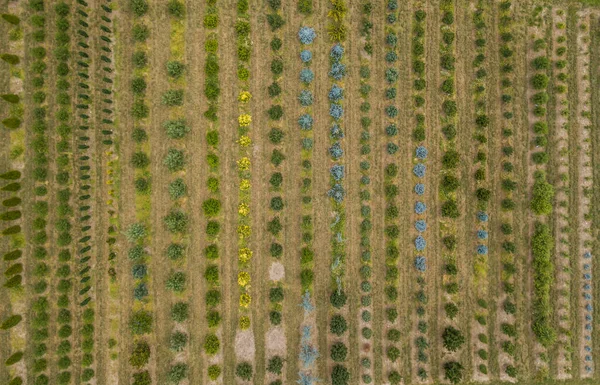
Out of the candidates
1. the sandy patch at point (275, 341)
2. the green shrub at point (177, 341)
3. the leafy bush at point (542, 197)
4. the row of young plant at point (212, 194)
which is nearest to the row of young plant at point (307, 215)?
the sandy patch at point (275, 341)

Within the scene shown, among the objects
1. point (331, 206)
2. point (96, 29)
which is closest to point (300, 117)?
point (331, 206)

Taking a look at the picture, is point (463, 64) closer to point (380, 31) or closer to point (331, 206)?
point (380, 31)

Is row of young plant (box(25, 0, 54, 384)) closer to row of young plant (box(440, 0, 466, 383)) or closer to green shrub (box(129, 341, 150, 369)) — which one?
green shrub (box(129, 341, 150, 369))

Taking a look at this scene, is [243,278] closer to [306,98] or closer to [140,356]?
[140,356]

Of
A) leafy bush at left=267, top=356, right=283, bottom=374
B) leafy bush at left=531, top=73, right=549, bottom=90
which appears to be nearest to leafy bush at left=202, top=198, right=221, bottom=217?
leafy bush at left=267, top=356, right=283, bottom=374

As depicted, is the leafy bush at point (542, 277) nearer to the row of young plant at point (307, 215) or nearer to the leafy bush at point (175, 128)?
the row of young plant at point (307, 215)

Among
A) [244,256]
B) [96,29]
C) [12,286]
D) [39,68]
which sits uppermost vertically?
[96,29]

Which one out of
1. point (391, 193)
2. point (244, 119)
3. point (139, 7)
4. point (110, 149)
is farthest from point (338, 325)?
point (139, 7)
